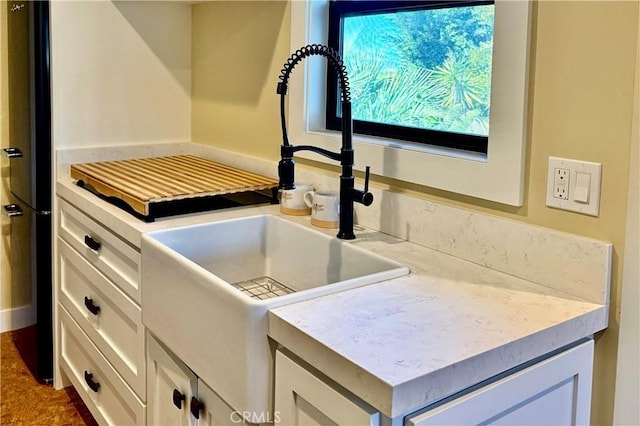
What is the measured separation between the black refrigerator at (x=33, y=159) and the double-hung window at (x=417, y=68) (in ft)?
3.43

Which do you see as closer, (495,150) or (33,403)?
(495,150)

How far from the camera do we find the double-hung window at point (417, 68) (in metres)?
1.61

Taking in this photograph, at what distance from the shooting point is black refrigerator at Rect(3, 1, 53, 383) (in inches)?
90.7

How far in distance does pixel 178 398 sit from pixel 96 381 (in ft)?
2.58

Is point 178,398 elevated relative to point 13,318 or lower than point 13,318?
elevated

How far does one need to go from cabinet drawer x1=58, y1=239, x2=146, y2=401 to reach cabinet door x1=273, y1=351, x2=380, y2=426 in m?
0.70

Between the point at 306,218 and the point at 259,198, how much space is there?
0.25 metres

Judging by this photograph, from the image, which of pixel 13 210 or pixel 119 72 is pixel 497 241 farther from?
pixel 13 210

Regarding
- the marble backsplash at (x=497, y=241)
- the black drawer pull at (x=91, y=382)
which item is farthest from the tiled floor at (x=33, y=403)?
the marble backsplash at (x=497, y=241)

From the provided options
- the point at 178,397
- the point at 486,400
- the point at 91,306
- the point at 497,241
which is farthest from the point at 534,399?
the point at 91,306

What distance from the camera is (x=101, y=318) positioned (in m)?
2.04

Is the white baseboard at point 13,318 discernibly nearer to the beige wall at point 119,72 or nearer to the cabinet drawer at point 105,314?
the cabinet drawer at point 105,314

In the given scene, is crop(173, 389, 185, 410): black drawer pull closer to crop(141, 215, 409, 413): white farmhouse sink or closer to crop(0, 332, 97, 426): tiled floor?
crop(141, 215, 409, 413): white farmhouse sink

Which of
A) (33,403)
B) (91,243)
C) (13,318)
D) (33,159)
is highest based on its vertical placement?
(33,159)
